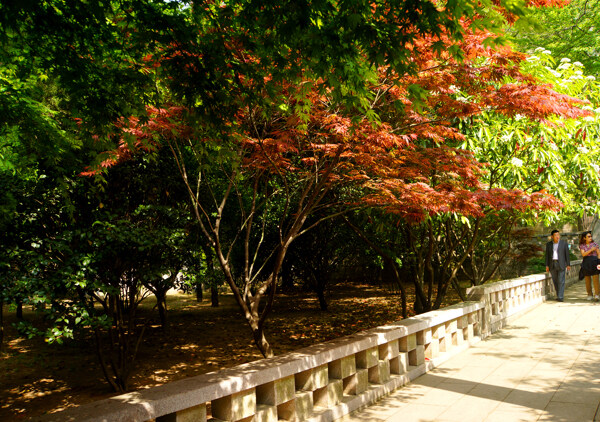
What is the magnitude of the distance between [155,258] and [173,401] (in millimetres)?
4842

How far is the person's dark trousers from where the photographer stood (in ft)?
40.2

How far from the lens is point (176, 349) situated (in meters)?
10.7

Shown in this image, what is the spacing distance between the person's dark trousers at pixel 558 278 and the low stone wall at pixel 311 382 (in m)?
6.12

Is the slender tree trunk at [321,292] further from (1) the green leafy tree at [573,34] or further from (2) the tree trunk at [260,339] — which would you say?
(1) the green leafy tree at [573,34]

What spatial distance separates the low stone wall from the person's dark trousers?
612cm

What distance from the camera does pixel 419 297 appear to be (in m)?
10.1

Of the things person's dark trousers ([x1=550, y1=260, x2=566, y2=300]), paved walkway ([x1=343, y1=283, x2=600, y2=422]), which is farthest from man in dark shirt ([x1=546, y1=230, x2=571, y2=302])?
paved walkway ([x1=343, y1=283, x2=600, y2=422])

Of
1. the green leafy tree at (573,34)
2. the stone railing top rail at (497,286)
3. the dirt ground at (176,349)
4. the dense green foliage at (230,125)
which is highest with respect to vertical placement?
the green leafy tree at (573,34)

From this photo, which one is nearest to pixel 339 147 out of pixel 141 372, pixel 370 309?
pixel 141 372

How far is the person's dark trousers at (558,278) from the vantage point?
12242mm

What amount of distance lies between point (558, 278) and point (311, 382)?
33.8 feet

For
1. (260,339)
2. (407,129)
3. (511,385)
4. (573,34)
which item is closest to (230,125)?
(407,129)

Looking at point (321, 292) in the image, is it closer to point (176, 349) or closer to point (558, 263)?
point (176, 349)

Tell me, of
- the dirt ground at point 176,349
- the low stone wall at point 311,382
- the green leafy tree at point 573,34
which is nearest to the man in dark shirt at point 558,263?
the dirt ground at point 176,349
